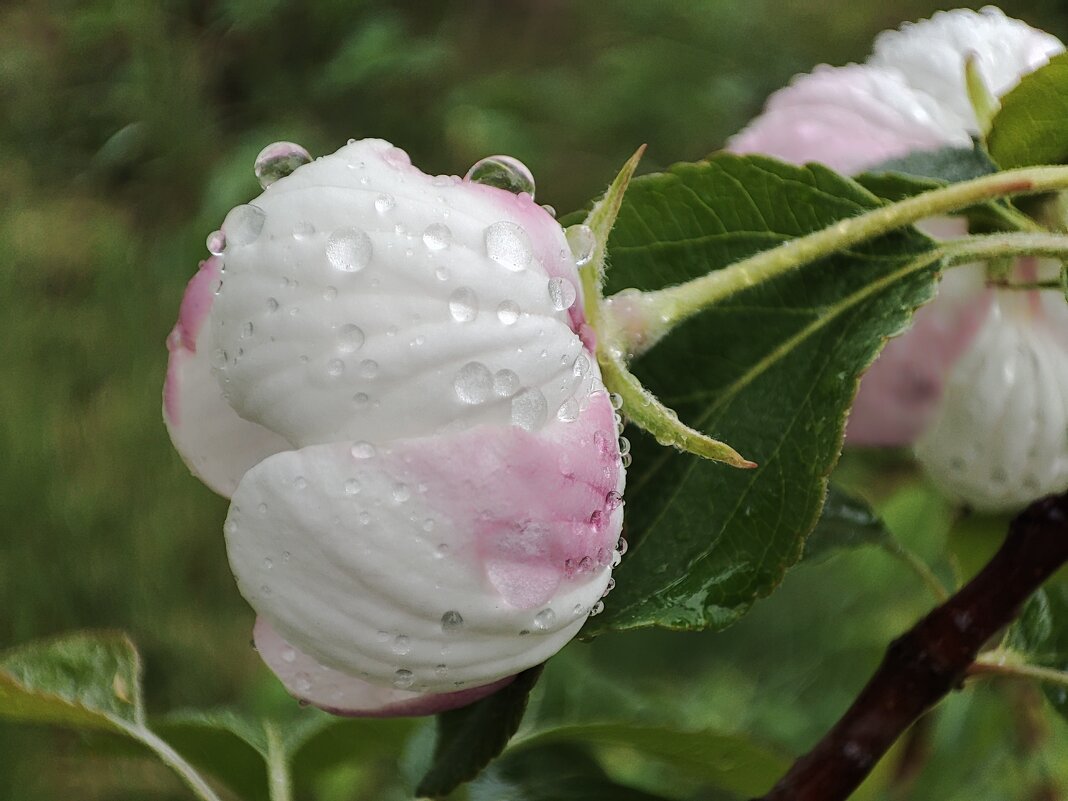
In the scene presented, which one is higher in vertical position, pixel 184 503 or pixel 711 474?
pixel 711 474

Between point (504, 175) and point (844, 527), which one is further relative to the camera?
point (844, 527)

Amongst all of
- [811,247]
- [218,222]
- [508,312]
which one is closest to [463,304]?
[508,312]

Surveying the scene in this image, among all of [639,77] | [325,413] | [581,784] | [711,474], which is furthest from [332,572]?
[639,77]

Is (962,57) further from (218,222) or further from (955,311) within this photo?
(218,222)

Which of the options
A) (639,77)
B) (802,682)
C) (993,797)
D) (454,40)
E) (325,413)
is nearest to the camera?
(325,413)

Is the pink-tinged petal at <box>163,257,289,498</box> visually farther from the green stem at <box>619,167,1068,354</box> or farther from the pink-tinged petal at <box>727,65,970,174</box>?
the pink-tinged petal at <box>727,65,970,174</box>

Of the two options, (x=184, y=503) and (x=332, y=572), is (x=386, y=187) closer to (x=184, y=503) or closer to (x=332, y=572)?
(x=332, y=572)

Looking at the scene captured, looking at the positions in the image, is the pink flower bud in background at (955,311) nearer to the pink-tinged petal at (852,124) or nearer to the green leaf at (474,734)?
the pink-tinged petal at (852,124)
